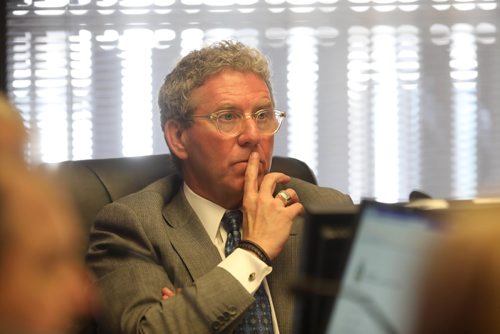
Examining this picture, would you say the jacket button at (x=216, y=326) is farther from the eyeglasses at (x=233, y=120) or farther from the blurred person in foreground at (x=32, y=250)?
the blurred person in foreground at (x=32, y=250)

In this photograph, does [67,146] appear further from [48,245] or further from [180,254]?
[48,245]

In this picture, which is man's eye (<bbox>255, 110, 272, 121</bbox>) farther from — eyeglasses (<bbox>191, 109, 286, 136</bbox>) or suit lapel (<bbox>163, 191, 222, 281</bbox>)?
suit lapel (<bbox>163, 191, 222, 281</bbox>)

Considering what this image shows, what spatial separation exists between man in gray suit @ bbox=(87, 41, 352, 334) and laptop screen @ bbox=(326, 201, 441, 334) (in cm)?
73

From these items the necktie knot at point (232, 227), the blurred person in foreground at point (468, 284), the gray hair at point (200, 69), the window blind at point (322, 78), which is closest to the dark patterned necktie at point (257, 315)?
the necktie knot at point (232, 227)

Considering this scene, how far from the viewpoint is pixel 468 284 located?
33.0 inches

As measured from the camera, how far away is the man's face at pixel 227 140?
204 cm

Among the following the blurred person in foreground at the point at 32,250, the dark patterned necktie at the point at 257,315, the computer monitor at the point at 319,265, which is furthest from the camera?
the dark patterned necktie at the point at 257,315

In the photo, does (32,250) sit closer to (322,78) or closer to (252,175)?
(252,175)

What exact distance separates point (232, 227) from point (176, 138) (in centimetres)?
31

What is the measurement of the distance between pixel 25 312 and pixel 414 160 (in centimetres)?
272

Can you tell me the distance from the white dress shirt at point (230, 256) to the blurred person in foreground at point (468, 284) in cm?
92

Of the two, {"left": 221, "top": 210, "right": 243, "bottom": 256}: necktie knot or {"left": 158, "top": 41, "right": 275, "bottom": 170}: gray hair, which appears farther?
{"left": 158, "top": 41, "right": 275, "bottom": 170}: gray hair

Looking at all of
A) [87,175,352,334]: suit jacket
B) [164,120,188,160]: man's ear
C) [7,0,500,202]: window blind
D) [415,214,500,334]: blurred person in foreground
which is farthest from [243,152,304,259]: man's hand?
[7,0,500,202]: window blind

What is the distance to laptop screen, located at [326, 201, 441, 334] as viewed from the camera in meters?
0.97
